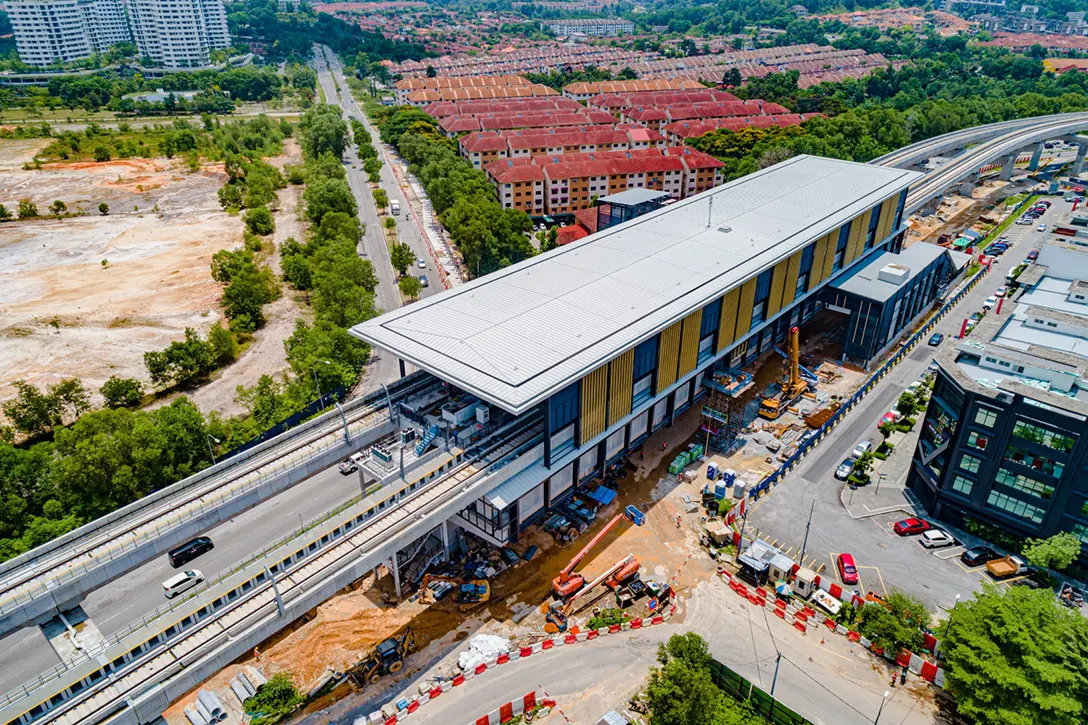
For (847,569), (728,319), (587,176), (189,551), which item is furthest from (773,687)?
(587,176)

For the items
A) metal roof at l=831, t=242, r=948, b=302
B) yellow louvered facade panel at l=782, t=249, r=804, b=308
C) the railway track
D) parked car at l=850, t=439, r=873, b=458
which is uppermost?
yellow louvered facade panel at l=782, t=249, r=804, b=308

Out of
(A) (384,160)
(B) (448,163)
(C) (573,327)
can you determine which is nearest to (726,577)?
(C) (573,327)

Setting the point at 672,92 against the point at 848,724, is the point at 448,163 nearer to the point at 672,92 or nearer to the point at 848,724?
the point at 672,92

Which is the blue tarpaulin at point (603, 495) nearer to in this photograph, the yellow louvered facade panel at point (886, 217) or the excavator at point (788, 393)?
the excavator at point (788, 393)

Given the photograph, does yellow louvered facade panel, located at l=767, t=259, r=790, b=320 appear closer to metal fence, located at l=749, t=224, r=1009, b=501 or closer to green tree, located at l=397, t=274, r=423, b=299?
metal fence, located at l=749, t=224, r=1009, b=501

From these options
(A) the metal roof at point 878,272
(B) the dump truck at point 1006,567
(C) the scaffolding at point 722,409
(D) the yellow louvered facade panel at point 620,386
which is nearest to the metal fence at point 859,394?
(C) the scaffolding at point 722,409

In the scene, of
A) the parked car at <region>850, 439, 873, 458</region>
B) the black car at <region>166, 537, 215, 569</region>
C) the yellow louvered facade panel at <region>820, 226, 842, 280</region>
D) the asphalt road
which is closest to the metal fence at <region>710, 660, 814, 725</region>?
the asphalt road
